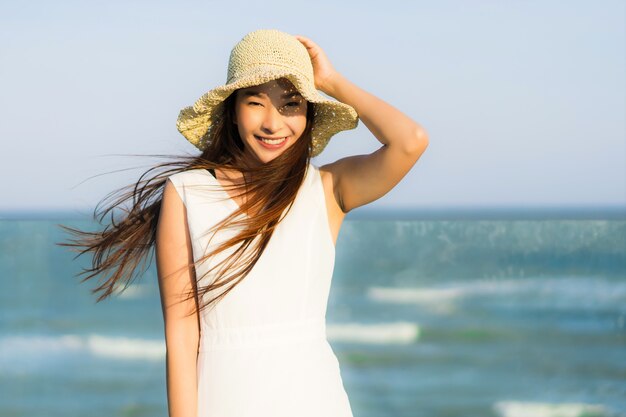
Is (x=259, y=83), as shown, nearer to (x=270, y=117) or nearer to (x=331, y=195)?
(x=270, y=117)

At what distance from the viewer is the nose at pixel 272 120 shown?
2.10m

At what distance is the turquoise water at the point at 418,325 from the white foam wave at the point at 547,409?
1 centimetres

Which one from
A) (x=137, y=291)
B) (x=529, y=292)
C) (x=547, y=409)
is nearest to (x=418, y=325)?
(x=529, y=292)

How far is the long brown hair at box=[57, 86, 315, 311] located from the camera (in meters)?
2.07

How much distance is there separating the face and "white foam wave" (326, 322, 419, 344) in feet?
21.7

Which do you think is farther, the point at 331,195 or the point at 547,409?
the point at 547,409

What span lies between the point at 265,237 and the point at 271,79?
342 millimetres

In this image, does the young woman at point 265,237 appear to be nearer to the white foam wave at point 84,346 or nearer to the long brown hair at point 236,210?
the long brown hair at point 236,210

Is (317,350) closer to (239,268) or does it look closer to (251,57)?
(239,268)

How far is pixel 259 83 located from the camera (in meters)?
2.09

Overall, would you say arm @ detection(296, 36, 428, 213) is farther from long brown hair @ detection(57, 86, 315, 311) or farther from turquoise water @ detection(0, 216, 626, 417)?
turquoise water @ detection(0, 216, 626, 417)

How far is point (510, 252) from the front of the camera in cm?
927

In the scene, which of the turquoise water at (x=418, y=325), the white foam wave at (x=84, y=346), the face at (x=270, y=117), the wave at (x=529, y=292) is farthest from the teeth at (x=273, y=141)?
the wave at (x=529, y=292)

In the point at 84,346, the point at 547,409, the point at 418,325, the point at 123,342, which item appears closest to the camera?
the point at 547,409
